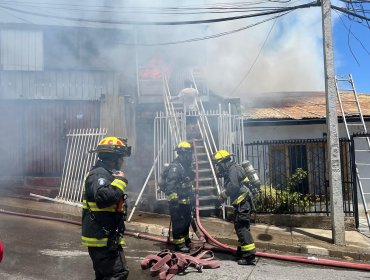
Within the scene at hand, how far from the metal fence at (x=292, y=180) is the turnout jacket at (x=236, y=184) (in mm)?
2429

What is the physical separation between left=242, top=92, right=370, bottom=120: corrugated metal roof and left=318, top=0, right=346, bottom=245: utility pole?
2.61 m

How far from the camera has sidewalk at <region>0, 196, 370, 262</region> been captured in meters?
5.65

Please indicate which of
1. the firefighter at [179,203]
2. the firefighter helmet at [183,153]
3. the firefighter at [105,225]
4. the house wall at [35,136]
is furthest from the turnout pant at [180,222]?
the house wall at [35,136]

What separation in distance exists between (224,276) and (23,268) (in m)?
2.53

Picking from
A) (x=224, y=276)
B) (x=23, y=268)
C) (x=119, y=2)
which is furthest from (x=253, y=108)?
(x=23, y=268)

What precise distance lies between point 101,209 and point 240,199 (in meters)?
2.64

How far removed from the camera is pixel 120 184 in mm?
2957

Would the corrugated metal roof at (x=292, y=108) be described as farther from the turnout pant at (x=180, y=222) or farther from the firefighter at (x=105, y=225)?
the firefighter at (x=105, y=225)

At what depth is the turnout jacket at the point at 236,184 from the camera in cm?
514

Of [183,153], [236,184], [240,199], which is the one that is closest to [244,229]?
[240,199]

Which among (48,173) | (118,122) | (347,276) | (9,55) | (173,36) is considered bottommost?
(347,276)

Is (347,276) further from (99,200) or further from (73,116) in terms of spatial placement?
(73,116)

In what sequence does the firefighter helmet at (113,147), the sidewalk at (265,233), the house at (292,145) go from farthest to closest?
the house at (292,145), the sidewalk at (265,233), the firefighter helmet at (113,147)

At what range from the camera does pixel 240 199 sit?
5.12 m
